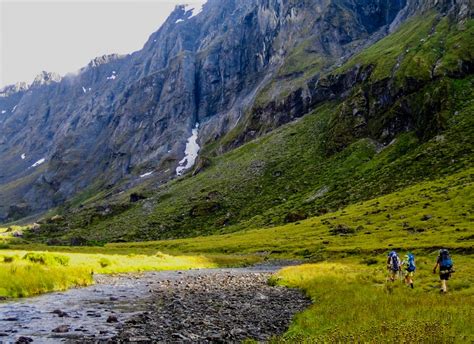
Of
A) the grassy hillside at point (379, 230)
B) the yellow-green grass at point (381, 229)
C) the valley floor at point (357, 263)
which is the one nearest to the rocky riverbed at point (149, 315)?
the valley floor at point (357, 263)

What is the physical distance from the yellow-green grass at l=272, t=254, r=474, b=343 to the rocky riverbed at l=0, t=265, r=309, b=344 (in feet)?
6.38

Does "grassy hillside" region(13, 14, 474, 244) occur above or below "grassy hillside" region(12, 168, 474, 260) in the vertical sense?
above

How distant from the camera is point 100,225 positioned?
595 feet

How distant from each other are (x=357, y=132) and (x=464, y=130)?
51.8 m

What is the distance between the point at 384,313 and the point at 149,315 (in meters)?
11.8

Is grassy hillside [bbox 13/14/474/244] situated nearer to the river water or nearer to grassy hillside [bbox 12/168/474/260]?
grassy hillside [bbox 12/168/474/260]

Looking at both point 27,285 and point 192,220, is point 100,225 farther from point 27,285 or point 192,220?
point 27,285

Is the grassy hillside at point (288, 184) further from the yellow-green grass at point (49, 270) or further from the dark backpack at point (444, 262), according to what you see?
the dark backpack at point (444, 262)

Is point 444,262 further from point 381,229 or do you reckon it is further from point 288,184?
point 288,184

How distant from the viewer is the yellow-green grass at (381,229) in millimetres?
73250

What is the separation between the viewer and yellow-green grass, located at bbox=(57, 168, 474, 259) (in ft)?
240

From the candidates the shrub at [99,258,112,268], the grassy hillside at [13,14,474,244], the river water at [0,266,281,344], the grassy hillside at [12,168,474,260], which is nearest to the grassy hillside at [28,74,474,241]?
the grassy hillside at [13,14,474,244]

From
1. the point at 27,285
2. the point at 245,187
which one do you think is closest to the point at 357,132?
the point at 245,187

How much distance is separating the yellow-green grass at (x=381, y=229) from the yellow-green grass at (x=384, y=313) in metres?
30.7
